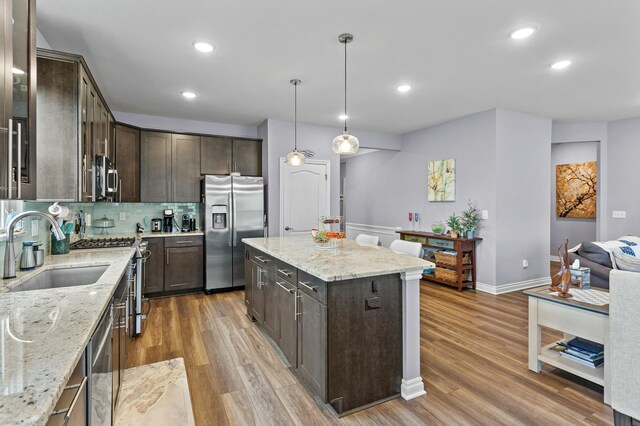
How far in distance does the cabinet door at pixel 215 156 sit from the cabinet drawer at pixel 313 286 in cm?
345

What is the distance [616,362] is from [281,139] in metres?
4.71

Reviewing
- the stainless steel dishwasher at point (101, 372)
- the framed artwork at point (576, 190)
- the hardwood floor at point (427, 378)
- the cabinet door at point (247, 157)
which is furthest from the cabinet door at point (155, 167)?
the framed artwork at point (576, 190)

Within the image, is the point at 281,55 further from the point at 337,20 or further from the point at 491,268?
the point at 491,268

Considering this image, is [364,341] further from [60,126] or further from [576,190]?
[576,190]

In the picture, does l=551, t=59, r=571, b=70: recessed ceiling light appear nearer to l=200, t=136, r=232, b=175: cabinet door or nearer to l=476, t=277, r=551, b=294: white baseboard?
l=476, t=277, r=551, b=294: white baseboard

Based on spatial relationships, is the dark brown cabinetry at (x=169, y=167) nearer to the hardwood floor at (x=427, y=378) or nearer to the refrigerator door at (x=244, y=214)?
the refrigerator door at (x=244, y=214)

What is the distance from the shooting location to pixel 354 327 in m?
2.18

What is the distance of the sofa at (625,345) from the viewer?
1.78 meters

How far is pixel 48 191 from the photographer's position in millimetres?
2357

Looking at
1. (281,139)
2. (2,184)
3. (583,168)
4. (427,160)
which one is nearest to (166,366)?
(2,184)

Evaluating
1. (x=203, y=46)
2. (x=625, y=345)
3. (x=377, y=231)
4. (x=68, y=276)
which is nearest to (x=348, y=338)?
(x=625, y=345)

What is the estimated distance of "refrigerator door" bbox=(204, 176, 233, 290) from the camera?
497cm

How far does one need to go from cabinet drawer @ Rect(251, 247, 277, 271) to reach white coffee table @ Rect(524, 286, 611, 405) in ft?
6.97

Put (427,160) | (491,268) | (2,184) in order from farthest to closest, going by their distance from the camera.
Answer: (427,160), (491,268), (2,184)
